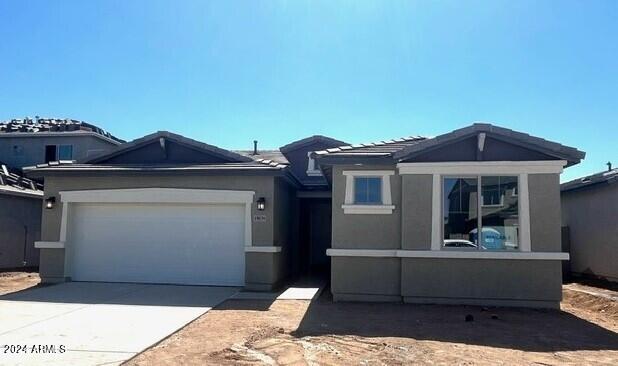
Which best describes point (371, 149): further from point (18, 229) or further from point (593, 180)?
point (18, 229)

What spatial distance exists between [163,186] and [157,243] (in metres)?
1.49

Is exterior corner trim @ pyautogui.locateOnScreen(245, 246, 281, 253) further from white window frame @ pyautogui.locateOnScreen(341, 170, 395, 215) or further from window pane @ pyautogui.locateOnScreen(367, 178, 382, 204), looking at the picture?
window pane @ pyautogui.locateOnScreen(367, 178, 382, 204)

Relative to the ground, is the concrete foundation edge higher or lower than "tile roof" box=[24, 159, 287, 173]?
lower

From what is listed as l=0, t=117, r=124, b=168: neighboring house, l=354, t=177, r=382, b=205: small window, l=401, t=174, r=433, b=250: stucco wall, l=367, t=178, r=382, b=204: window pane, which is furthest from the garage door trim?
l=0, t=117, r=124, b=168: neighboring house

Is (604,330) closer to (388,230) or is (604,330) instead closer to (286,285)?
(388,230)

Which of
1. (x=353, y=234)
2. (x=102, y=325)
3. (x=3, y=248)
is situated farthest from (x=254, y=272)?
(x=3, y=248)

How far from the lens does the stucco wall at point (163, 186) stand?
12.1 metres

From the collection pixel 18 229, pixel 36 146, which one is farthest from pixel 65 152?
pixel 18 229

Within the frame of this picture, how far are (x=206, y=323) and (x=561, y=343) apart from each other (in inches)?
210

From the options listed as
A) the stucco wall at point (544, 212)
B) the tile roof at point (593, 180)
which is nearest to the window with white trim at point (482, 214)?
the stucco wall at point (544, 212)

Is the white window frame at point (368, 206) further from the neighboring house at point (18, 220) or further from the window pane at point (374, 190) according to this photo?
the neighboring house at point (18, 220)

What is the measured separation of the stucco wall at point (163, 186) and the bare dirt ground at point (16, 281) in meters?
0.67

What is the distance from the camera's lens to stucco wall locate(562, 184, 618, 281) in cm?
1347

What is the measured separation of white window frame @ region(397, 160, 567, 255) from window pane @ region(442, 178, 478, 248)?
150 millimetres
